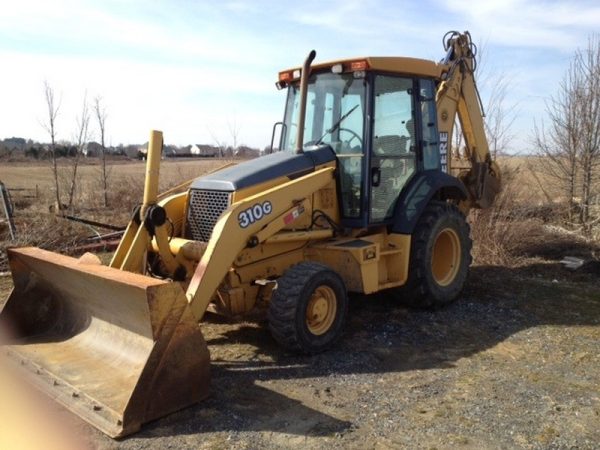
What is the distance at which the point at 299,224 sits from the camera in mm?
5590

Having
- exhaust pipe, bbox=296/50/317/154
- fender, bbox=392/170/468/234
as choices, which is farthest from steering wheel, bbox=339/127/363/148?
fender, bbox=392/170/468/234

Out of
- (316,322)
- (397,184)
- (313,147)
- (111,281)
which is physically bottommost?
(316,322)

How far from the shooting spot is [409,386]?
4.50 metres

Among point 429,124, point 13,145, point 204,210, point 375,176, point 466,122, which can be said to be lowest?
point 204,210

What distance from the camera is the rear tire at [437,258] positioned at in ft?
20.3

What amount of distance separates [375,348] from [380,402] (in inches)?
45.2

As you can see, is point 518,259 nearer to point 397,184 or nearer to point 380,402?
point 397,184

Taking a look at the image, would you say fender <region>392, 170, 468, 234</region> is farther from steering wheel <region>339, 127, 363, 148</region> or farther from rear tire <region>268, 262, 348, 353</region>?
rear tire <region>268, 262, 348, 353</region>

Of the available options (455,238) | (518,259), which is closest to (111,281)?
(455,238)

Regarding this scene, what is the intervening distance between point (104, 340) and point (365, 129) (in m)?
3.14

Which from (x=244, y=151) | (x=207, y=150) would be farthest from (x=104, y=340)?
(x=207, y=150)

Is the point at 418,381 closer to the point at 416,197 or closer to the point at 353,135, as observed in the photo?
the point at 416,197

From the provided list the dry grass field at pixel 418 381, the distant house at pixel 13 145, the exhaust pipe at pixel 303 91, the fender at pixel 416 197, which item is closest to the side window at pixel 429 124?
the fender at pixel 416 197

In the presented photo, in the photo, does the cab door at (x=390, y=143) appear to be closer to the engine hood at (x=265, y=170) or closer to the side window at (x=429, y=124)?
the side window at (x=429, y=124)
